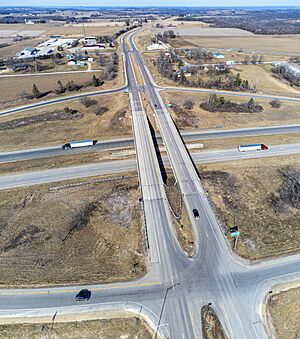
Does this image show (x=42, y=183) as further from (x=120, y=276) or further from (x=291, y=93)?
(x=291, y=93)

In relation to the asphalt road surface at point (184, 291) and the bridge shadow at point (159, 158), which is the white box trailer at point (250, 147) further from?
the asphalt road surface at point (184, 291)

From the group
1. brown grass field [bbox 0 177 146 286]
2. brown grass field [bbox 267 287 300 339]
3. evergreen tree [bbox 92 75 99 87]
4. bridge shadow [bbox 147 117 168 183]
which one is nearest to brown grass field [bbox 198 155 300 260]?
brown grass field [bbox 267 287 300 339]

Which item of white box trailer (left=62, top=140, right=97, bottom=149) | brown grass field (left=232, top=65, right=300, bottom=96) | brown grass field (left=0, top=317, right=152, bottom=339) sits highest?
brown grass field (left=232, top=65, right=300, bottom=96)

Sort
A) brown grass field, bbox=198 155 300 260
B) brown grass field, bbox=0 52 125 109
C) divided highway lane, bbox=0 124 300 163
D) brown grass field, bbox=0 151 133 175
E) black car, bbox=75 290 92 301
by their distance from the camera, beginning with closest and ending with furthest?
1. black car, bbox=75 290 92 301
2. brown grass field, bbox=198 155 300 260
3. brown grass field, bbox=0 151 133 175
4. divided highway lane, bbox=0 124 300 163
5. brown grass field, bbox=0 52 125 109

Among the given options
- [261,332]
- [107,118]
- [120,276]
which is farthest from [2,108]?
[261,332]

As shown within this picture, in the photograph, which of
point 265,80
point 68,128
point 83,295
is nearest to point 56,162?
point 68,128

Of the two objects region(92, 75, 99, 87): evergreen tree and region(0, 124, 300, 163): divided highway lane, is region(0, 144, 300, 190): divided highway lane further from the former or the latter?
region(92, 75, 99, 87): evergreen tree

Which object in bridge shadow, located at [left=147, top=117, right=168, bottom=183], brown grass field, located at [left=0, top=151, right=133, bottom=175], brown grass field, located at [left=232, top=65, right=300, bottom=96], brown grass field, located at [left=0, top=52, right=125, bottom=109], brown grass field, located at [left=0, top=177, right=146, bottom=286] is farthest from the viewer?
brown grass field, located at [left=232, top=65, right=300, bottom=96]
